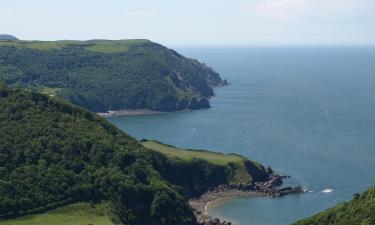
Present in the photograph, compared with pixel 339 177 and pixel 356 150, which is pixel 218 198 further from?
pixel 356 150

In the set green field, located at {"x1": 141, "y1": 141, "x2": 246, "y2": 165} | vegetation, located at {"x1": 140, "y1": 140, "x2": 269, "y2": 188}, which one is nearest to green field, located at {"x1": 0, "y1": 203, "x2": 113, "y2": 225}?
vegetation, located at {"x1": 140, "y1": 140, "x2": 269, "y2": 188}

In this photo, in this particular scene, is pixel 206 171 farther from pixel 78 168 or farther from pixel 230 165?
pixel 78 168

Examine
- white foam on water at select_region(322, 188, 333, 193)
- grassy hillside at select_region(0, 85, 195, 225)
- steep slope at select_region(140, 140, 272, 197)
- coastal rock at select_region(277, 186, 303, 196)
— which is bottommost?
coastal rock at select_region(277, 186, 303, 196)

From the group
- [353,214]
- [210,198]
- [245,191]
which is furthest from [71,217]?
[245,191]

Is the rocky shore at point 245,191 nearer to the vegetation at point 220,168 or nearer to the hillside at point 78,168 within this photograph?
the vegetation at point 220,168

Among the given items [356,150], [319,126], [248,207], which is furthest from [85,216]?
[319,126]

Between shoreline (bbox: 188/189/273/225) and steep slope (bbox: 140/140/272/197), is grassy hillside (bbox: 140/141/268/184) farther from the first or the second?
shoreline (bbox: 188/189/273/225)

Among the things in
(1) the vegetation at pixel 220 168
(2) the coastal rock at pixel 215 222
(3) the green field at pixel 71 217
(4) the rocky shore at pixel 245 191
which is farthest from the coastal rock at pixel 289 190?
(3) the green field at pixel 71 217
